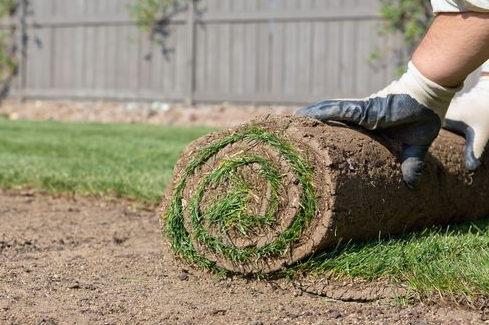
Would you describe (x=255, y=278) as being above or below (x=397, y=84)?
below

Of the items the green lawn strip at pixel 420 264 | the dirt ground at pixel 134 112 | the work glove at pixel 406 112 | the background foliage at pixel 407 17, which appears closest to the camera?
the green lawn strip at pixel 420 264

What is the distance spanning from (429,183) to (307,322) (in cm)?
100

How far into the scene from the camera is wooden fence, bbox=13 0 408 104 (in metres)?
10.5

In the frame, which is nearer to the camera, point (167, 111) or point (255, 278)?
point (255, 278)

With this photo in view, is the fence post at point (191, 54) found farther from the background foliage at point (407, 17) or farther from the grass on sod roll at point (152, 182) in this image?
the background foliage at point (407, 17)

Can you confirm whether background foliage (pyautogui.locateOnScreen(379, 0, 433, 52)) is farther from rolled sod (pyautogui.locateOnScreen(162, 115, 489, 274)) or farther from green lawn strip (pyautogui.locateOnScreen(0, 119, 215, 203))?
rolled sod (pyautogui.locateOnScreen(162, 115, 489, 274))

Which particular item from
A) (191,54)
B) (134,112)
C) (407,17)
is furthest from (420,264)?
(134,112)

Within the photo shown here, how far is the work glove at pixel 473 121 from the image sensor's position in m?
3.40


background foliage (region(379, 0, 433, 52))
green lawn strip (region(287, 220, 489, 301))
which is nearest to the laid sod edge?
green lawn strip (region(287, 220, 489, 301))

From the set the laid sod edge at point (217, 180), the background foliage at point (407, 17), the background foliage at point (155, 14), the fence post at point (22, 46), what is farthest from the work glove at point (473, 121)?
the fence post at point (22, 46)

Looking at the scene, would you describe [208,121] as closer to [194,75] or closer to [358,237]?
[194,75]

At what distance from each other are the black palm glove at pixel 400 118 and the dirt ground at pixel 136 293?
621mm

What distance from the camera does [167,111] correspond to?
1165cm

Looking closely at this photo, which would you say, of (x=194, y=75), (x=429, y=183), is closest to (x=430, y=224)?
(x=429, y=183)
